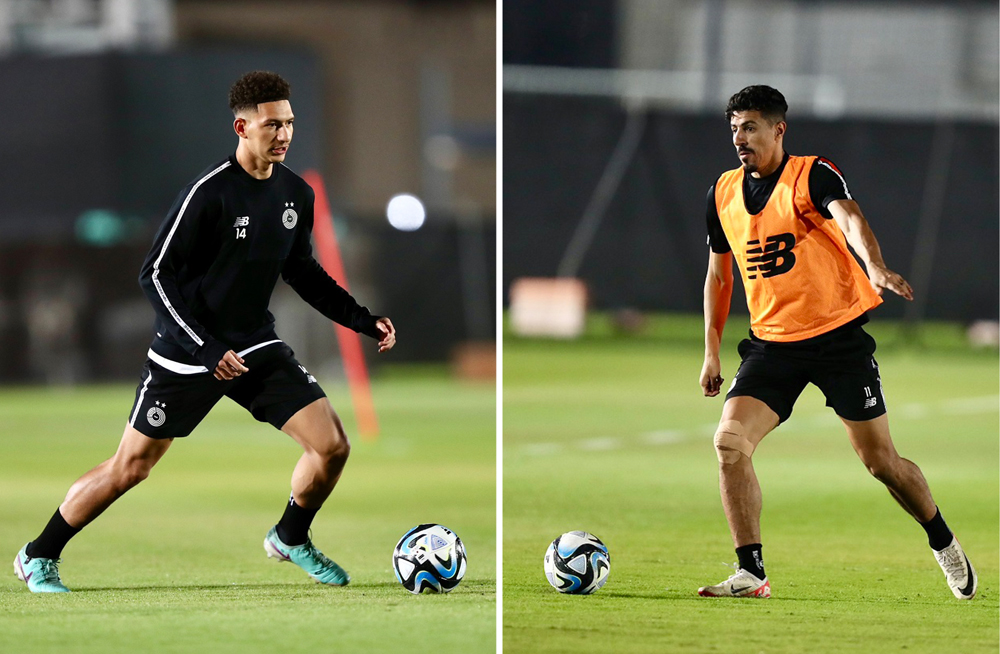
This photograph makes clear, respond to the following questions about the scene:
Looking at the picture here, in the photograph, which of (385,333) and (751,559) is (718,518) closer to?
(751,559)

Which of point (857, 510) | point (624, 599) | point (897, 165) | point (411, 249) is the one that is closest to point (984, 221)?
point (897, 165)

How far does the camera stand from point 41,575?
6.75m

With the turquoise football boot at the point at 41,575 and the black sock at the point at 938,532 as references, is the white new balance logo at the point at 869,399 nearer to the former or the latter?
the black sock at the point at 938,532

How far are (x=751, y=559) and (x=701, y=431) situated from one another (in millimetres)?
7804

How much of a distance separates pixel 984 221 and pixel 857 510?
13412mm

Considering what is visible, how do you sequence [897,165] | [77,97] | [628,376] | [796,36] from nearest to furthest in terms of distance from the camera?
1. [628,376]
2. [897,165]
3. [77,97]
4. [796,36]

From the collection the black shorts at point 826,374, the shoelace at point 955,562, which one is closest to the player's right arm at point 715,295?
the black shorts at point 826,374

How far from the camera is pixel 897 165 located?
2164cm

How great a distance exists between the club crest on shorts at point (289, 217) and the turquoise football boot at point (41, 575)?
6.21ft

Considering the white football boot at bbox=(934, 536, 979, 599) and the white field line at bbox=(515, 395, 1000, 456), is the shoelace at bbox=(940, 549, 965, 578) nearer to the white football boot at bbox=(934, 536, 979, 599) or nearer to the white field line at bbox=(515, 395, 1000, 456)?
the white football boot at bbox=(934, 536, 979, 599)

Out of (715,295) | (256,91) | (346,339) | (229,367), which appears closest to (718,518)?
(715,295)

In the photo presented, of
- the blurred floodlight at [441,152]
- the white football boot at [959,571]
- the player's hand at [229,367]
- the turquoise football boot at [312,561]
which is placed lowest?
the blurred floodlight at [441,152]

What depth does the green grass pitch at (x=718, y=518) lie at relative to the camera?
19.3ft

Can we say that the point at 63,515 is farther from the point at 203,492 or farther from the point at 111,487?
the point at 203,492
